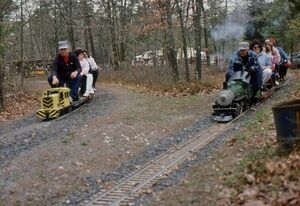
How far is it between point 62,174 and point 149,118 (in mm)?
5501

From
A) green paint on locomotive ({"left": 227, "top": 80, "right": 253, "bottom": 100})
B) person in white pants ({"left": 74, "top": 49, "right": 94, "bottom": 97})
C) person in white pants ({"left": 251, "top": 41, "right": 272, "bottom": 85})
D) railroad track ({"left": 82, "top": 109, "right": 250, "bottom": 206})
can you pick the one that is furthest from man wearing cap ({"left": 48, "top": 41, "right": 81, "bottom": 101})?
A: person in white pants ({"left": 251, "top": 41, "right": 272, "bottom": 85})

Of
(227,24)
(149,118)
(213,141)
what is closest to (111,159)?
(213,141)

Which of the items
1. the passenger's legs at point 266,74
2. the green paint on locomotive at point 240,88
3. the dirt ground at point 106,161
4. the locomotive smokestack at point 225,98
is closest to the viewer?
the dirt ground at point 106,161

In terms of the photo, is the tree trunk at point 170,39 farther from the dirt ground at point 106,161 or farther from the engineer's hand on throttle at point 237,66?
the dirt ground at point 106,161

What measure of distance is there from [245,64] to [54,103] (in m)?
5.95

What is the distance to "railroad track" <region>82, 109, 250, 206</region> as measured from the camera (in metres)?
7.86

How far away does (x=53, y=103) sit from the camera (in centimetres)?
1509

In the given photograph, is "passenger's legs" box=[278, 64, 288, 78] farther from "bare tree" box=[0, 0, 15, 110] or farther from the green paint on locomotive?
"bare tree" box=[0, 0, 15, 110]

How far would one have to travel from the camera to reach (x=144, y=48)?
113 feet

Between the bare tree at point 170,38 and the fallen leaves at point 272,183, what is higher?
the bare tree at point 170,38

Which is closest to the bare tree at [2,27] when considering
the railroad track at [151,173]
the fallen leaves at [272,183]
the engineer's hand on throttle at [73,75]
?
the engineer's hand on throttle at [73,75]

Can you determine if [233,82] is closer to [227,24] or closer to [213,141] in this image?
[213,141]

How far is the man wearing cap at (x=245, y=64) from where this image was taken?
15.4 m

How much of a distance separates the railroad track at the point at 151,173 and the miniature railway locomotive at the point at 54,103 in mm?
5055
